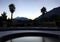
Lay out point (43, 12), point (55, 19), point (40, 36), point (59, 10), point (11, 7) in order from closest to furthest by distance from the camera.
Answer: point (40, 36) → point (55, 19) → point (11, 7) → point (43, 12) → point (59, 10)

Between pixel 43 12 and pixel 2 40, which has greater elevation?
pixel 43 12

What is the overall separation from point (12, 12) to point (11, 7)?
1.43 metres

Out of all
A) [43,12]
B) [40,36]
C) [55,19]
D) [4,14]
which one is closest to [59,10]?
[43,12]

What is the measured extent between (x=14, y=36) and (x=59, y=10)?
136ft

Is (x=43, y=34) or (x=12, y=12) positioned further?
(x=12, y=12)

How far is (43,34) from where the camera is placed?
6188 millimetres

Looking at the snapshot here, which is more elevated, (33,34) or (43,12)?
(43,12)

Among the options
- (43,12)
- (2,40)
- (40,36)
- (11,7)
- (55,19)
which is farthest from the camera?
(43,12)

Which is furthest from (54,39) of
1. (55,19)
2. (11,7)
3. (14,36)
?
(11,7)

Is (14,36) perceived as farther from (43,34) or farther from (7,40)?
(43,34)

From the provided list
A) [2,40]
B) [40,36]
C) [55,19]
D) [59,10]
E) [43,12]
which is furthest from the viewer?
[59,10]

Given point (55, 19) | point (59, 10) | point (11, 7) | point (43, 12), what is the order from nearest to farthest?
point (55, 19), point (11, 7), point (43, 12), point (59, 10)

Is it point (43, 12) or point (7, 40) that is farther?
point (43, 12)

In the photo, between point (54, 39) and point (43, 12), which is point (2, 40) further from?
point (43, 12)
